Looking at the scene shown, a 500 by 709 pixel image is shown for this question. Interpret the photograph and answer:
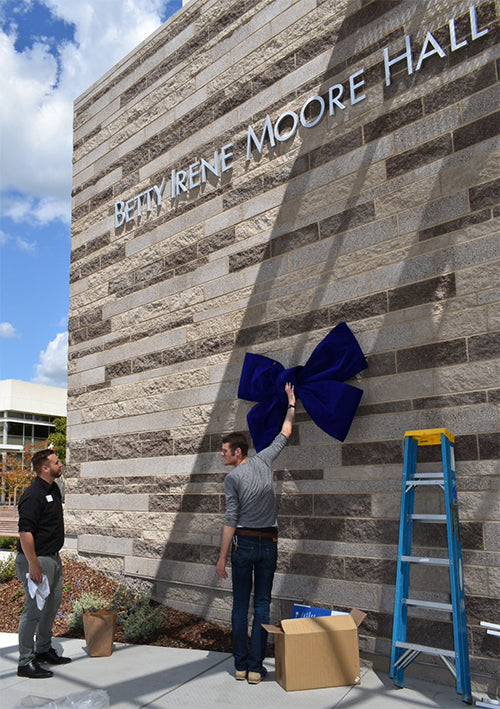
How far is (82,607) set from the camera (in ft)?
22.3

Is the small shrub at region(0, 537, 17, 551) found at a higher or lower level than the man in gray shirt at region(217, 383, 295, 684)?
lower

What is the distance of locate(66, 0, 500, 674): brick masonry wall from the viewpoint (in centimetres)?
509

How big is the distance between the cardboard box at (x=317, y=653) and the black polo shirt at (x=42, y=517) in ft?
6.60

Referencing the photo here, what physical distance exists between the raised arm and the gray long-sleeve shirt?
0.42 meters

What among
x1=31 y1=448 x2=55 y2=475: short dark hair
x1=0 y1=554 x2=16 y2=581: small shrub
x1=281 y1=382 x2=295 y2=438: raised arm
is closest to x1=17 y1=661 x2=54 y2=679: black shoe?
x1=31 y1=448 x2=55 y2=475: short dark hair

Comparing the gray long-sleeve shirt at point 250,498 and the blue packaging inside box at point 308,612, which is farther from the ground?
the gray long-sleeve shirt at point 250,498

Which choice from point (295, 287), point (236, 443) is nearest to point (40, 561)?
point (236, 443)

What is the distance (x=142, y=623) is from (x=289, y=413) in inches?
107

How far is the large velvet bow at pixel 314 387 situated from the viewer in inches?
220

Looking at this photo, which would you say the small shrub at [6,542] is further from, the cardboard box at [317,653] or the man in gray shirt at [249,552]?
the cardboard box at [317,653]

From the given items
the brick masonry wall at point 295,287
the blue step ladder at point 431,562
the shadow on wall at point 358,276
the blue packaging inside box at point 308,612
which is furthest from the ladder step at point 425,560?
the blue packaging inside box at point 308,612

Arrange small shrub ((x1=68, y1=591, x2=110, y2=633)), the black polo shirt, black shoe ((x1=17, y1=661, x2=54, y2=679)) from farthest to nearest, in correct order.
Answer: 1. small shrub ((x1=68, y1=591, x2=110, y2=633))
2. the black polo shirt
3. black shoe ((x1=17, y1=661, x2=54, y2=679))

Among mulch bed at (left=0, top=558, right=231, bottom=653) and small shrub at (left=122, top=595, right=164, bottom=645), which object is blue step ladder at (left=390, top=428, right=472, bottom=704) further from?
small shrub at (left=122, top=595, right=164, bottom=645)

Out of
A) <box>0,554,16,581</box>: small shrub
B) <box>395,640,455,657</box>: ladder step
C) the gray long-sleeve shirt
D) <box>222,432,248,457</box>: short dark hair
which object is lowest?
<box>0,554,16,581</box>: small shrub
